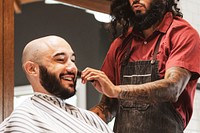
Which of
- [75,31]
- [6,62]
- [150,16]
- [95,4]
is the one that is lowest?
[75,31]

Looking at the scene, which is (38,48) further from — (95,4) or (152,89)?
(95,4)

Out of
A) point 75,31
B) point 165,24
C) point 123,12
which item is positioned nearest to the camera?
point 165,24

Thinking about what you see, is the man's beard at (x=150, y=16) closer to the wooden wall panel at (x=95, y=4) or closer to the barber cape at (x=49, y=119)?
the barber cape at (x=49, y=119)

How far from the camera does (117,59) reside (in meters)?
2.71

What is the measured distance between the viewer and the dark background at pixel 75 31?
5.34m

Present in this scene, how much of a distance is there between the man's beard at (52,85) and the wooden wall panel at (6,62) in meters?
0.63

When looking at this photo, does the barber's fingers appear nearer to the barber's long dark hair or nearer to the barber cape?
the barber cape

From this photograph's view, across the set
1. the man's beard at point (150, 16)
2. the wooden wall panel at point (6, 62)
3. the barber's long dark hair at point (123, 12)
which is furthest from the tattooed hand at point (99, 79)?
the wooden wall panel at point (6, 62)

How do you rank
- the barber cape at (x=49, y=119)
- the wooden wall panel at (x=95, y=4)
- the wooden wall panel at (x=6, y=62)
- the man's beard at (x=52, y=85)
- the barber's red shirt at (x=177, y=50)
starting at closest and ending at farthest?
the barber cape at (x=49, y=119) → the man's beard at (x=52, y=85) → the barber's red shirt at (x=177, y=50) → the wooden wall panel at (x=6, y=62) → the wooden wall panel at (x=95, y=4)

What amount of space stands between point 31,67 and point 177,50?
0.72 metres

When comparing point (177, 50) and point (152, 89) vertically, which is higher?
point (177, 50)

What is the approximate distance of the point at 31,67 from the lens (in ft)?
7.58

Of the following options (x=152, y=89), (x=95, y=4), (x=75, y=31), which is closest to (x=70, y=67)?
(x=152, y=89)

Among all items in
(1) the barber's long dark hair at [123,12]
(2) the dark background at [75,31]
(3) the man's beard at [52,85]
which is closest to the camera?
(3) the man's beard at [52,85]
